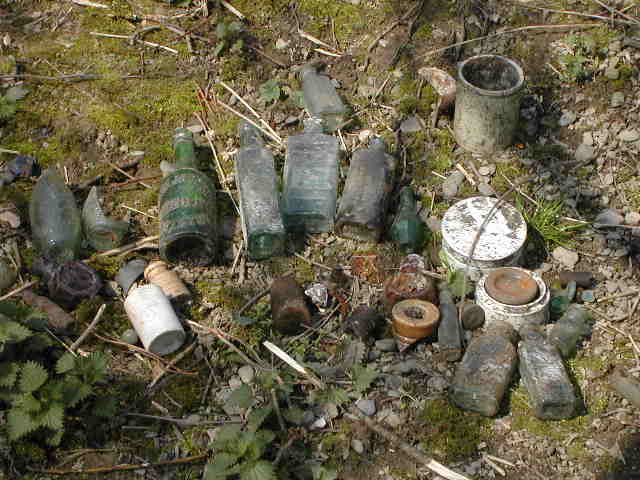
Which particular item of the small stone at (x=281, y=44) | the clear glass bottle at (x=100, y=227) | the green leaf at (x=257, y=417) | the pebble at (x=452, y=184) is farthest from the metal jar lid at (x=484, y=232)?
the small stone at (x=281, y=44)

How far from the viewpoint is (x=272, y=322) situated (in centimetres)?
326

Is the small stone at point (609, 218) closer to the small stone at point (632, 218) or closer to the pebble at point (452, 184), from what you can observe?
the small stone at point (632, 218)

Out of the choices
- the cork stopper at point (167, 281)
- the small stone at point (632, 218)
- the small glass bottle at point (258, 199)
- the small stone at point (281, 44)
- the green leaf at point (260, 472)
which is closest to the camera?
the green leaf at point (260, 472)

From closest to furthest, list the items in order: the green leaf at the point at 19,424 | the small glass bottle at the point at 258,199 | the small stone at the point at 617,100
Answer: the green leaf at the point at 19,424
the small glass bottle at the point at 258,199
the small stone at the point at 617,100

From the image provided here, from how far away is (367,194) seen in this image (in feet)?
11.7

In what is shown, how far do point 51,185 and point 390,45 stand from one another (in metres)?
2.22

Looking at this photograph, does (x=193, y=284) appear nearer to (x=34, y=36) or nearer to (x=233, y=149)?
(x=233, y=149)

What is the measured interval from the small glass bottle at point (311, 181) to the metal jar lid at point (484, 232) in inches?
23.7

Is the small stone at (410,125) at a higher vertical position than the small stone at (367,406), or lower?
higher

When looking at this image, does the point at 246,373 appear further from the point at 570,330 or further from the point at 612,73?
the point at 612,73

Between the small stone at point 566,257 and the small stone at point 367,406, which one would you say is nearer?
the small stone at point 367,406

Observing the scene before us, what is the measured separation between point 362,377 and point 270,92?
2.03 meters

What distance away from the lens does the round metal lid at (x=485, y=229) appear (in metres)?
3.35

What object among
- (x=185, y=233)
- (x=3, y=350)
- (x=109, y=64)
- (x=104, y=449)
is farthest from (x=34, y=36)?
(x=104, y=449)
